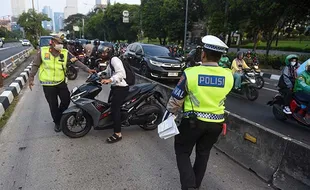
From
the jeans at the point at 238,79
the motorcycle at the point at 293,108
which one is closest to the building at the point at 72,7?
the jeans at the point at 238,79

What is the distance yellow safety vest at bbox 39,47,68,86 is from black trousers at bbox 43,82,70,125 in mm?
111

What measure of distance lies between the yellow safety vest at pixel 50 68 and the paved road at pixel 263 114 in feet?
14.4

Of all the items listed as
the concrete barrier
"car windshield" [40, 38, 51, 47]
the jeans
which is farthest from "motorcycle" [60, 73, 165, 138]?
"car windshield" [40, 38, 51, 47]

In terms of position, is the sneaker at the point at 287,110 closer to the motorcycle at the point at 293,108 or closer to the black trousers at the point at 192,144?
the motorcycle at the point at 293,108

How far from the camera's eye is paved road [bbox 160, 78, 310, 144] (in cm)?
531

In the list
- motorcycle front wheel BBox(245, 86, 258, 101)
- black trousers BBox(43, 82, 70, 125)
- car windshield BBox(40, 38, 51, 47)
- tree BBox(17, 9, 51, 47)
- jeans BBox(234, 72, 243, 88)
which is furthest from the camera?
tree BBox(17, 9, 51, 47)

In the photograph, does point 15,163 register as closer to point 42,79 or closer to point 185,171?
point 42,79

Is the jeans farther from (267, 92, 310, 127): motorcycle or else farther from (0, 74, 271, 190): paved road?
(0, 74, 271, 190): paved road

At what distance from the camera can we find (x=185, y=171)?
8.36ft

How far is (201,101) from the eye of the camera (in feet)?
7.77

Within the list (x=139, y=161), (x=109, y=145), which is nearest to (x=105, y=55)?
(x=109, y=145)

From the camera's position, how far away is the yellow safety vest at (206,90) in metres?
2.31

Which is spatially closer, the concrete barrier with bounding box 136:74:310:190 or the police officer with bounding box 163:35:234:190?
the police officer with bounding box 163:35:234:190

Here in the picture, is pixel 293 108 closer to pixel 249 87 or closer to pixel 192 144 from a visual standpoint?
pixel 249 87
